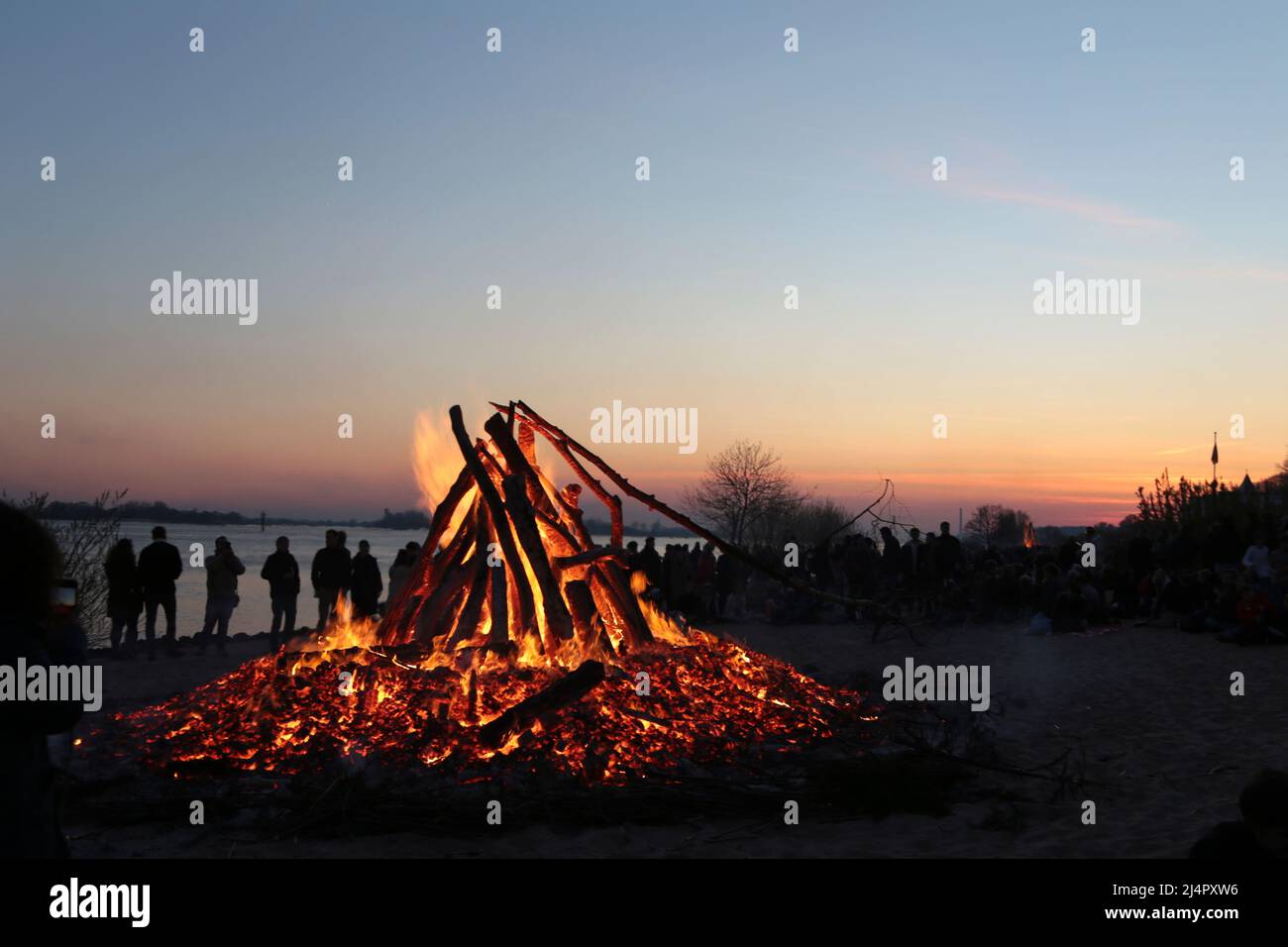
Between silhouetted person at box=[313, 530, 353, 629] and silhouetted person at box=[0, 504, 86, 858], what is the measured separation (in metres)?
11.9

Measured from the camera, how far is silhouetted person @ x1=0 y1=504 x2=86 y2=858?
2672 mm

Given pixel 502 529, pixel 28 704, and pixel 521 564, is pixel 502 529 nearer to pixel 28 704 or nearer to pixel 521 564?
pixel 521 564

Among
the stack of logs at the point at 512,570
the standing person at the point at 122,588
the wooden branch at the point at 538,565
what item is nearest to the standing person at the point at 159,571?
the standing person at the point at 122,588

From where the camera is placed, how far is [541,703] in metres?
7.25

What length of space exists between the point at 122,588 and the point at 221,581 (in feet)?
4.23

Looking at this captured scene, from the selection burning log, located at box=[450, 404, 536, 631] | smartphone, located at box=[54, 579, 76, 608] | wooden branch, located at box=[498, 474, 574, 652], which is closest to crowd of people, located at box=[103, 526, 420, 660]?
burning log, located at box=[450, 404, 536, 631]

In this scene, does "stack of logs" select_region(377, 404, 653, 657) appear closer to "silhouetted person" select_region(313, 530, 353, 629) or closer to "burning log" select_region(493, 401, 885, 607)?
"burning log" select_region(493, 401, 885, 607)

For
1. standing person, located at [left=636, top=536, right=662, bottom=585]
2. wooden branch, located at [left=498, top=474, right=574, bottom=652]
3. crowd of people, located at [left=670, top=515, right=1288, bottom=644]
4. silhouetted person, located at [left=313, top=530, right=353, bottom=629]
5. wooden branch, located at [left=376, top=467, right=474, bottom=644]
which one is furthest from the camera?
standing person, located at [left=636, top=536, right=662, bottom=585]

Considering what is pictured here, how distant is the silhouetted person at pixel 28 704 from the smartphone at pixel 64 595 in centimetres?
2
